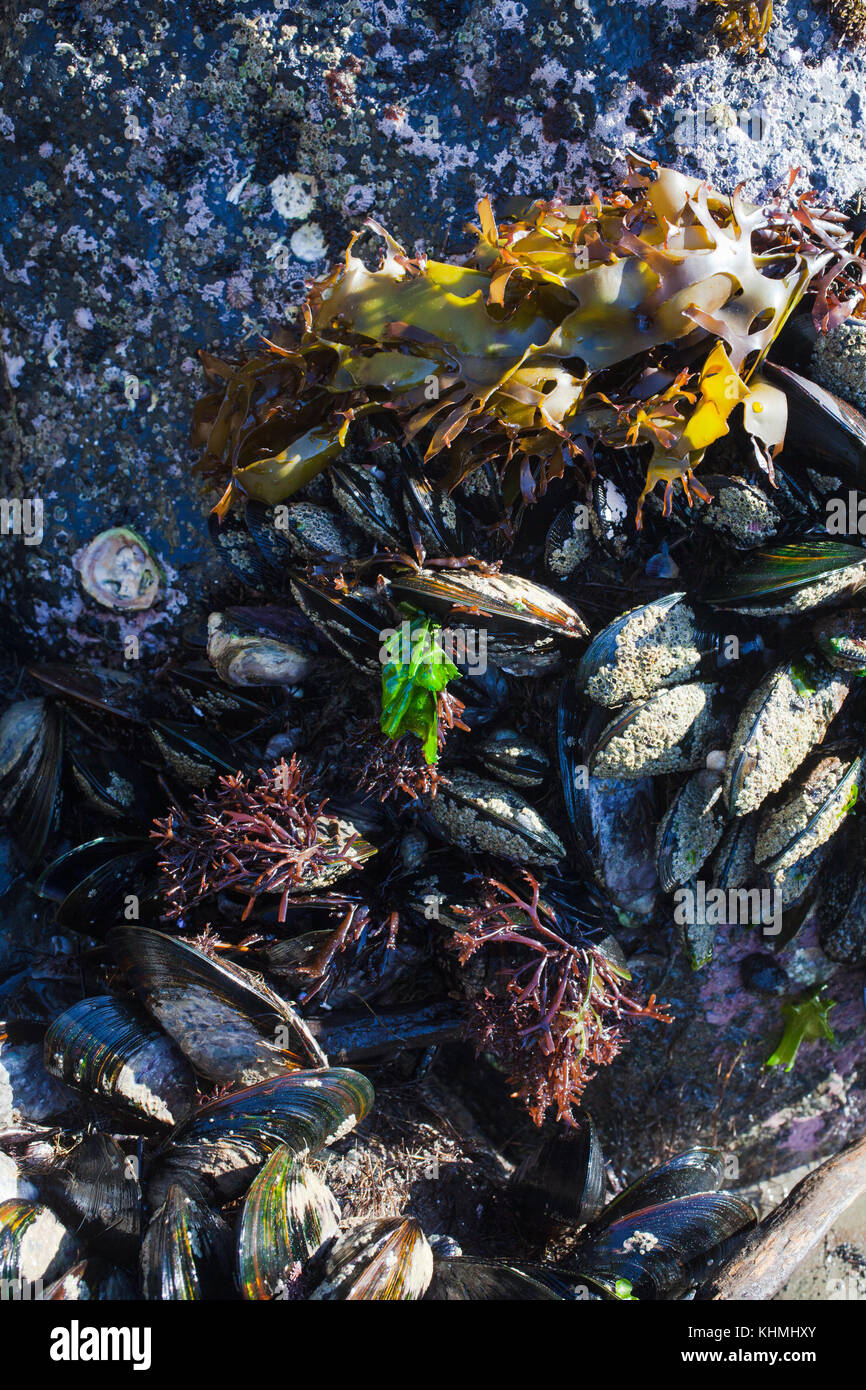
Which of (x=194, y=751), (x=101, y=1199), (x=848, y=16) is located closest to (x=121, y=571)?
(x=194, y=751)

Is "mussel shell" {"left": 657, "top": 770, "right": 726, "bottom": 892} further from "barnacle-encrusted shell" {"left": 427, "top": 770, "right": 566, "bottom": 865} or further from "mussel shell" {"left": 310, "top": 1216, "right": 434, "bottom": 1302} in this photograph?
"mussel shell" {"left": 310, "top": 1216, "right": 434, "bottom": 1302}

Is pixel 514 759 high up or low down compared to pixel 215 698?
down

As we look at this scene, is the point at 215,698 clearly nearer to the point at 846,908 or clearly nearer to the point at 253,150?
the point at 253,150

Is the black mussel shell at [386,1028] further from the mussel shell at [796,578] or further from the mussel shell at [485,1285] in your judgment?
the mussel shell at [796,578]

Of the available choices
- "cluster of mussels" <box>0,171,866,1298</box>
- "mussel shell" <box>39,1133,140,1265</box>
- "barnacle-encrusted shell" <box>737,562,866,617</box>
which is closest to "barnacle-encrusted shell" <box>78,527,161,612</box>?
"cluster of mussels" <box>0,171,866,1298</box>

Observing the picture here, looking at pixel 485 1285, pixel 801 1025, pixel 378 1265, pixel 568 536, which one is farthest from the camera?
pixel 801 1025

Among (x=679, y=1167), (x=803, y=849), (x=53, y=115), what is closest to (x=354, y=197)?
(x=53, y=115)

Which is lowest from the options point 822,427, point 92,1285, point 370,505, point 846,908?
point 92,1285
